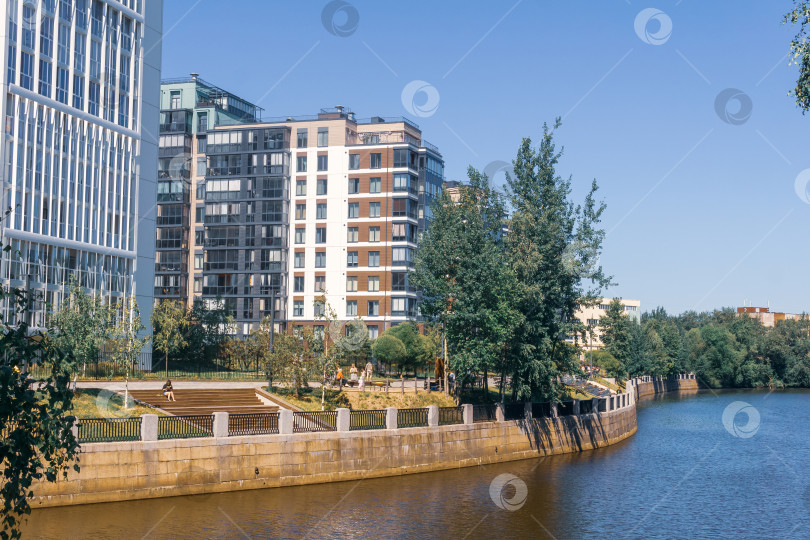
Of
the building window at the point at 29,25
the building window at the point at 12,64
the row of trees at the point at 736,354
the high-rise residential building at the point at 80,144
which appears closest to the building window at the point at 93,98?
the high-rise residential building at the point at 80,144

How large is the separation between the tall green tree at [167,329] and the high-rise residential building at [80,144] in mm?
1396

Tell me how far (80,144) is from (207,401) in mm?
22793

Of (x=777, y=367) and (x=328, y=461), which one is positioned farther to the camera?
(x=777, y=367)

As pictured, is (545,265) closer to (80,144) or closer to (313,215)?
(80,144)

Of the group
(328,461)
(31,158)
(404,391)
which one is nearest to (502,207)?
(404,391)

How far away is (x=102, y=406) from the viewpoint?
39.0 metres

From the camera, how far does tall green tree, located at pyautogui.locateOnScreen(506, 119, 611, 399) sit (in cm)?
4719

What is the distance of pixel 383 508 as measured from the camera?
31422mm

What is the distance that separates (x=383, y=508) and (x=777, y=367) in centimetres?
13344

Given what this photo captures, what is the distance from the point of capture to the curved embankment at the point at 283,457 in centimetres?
2980

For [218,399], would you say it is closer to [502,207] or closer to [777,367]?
[502,207]

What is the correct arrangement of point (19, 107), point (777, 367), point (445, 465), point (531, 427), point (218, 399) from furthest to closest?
point (777, 367), point (19, 107), point (531, 427), point (218, 399), point (445, 465)

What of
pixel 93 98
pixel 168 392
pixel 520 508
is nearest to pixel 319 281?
pixel 93 98

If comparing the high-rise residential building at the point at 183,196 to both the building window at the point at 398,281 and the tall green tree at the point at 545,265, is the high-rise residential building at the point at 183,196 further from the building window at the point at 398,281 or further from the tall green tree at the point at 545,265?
the tall green tree at the point at 545,265
